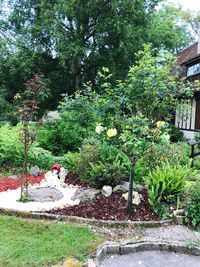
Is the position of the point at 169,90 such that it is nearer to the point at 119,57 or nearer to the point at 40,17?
the point at 119,57

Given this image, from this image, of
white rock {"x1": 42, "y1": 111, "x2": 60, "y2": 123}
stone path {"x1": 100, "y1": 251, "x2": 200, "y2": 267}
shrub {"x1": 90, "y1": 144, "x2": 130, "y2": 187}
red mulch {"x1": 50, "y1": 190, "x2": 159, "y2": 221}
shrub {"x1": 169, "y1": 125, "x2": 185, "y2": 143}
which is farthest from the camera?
shrub {"x1": 169, "y1": 125, "x2": 185, "y2": 143}

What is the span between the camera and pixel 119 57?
15742 mm

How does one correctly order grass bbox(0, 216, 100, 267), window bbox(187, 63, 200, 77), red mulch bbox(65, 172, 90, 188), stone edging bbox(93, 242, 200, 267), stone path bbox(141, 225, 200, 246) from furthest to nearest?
window bbox(187, 63, 200, 77)
red mulch bbox(65, 172, 90, 188)
stone path bbox(141, 225, 200, 246)
stone edging bbox(93, 242, 200, 267)
grass bbox(0, 216, 100, 267)

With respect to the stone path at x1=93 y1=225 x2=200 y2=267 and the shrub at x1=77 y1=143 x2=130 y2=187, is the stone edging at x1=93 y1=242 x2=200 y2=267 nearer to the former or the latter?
the stone path at x1=93 y1=225 x2=200 y2=267

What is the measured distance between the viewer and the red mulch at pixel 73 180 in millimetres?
6624

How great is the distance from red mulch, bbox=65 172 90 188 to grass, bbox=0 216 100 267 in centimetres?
200

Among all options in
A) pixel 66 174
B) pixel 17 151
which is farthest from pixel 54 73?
pixel 66 174

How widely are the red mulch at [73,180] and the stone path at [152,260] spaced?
Result: 2696mm

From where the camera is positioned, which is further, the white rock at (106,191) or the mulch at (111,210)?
the white rock at (106,191)

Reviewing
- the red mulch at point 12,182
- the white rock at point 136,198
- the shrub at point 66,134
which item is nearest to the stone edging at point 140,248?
the white rock at point 136,198

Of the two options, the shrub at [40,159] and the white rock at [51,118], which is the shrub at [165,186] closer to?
the shrub at [40,159]

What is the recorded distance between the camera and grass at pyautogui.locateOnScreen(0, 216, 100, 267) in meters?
3.54

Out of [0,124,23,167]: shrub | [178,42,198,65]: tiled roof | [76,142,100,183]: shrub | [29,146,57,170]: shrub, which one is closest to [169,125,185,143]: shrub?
[178,42,198,65]: tiled roof

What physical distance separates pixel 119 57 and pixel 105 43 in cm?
105
